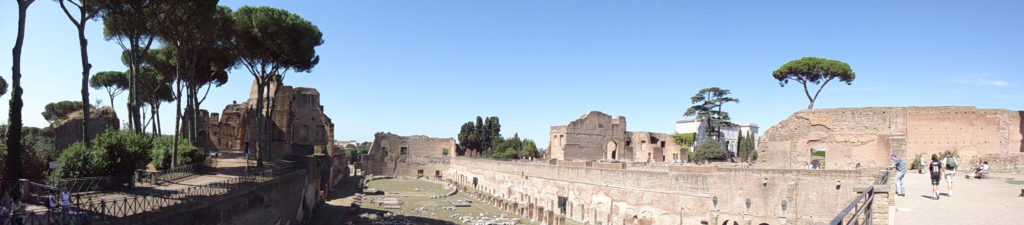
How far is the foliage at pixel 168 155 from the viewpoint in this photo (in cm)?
1482

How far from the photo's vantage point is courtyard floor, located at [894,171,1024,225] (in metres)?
7.32

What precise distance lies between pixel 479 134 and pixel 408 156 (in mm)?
7737

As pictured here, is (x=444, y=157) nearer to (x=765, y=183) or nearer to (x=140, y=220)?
(x=765, y=183)

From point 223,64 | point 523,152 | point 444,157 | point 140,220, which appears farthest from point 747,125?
point 140,220

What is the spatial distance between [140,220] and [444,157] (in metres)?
39.7

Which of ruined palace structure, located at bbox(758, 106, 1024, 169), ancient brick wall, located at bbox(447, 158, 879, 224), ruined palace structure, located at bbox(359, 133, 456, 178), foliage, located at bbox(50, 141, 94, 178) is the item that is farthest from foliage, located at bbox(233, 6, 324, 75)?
ruined palace structure, located at bbox(359, 133, 456, 178)

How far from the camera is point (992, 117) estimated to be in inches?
704

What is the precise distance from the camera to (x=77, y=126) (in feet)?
74.0

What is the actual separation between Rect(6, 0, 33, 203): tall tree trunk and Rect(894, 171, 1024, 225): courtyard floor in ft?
43.5

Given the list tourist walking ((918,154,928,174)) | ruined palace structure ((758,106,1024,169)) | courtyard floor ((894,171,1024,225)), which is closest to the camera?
courtyard floor ((894,171,1024,225))

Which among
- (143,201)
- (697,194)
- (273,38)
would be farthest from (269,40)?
(697,194)

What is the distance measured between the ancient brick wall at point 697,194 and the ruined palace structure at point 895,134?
4437mm

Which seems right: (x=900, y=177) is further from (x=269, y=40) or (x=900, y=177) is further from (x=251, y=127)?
(x=251, y=127)

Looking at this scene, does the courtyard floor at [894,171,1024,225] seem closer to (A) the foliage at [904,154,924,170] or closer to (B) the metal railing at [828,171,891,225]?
(B) the metal railing at [828,171,891,225]
